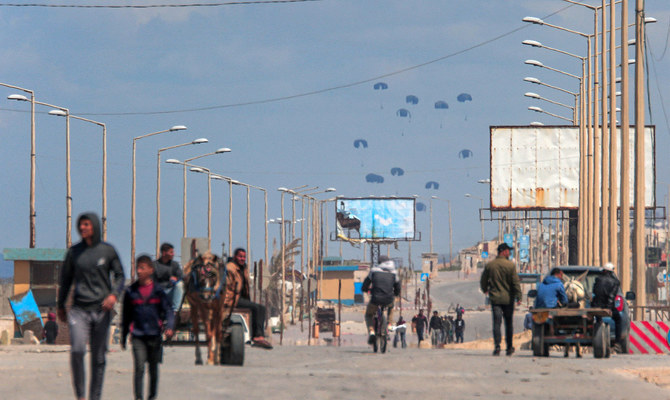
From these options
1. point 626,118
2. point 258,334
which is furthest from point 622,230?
point 258,334

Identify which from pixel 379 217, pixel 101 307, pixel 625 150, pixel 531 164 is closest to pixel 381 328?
pixel 101 307

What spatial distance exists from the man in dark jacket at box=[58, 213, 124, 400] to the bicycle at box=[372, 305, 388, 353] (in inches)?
434

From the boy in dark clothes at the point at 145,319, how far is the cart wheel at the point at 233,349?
5.83 m

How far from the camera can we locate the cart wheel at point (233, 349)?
722 inches

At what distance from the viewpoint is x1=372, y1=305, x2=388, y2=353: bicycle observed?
22.3 meters

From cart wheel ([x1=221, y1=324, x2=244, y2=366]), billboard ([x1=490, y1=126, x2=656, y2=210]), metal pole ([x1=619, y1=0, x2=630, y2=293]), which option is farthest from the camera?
billboard ([x1=490, y1=126, x2=656, y2=210])

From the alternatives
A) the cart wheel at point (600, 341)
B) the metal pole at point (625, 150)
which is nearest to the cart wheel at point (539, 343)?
the cart wheel at point (600, 341)

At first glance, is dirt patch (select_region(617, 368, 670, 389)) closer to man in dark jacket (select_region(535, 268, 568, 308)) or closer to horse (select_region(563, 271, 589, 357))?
man in dark jacket (select_region(535, 268, 568, 308))

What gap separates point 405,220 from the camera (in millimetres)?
126375

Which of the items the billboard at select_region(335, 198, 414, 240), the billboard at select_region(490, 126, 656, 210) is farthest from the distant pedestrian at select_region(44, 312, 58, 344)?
the billboard at select_region(335, 198, 414, 240)

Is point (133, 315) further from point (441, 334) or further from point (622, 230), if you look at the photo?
point (441, 334)

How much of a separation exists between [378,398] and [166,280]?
5.72 m

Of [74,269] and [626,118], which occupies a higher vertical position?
[626,118]

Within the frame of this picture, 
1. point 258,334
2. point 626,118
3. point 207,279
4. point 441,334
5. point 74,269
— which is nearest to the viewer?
point 74,269
